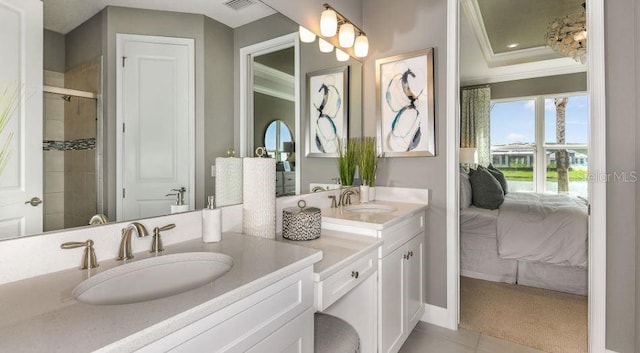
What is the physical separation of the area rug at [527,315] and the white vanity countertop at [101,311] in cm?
204

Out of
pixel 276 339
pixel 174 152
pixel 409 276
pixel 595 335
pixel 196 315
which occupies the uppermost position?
pixel 174 152

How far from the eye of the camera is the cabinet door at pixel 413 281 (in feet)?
6.29

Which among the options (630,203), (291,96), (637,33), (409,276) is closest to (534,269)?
(630,203)

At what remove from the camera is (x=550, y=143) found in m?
5.42

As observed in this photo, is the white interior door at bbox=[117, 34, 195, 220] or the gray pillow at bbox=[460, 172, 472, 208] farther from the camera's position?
the gray pillow at bbox=[460, 172, 472, 208]

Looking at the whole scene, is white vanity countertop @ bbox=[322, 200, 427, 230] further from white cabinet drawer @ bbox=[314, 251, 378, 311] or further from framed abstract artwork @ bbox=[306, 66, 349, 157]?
framed abstract artwork @ bbox=[306, 66, 349, 157]

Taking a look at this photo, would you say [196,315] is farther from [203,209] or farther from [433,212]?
[433,212]

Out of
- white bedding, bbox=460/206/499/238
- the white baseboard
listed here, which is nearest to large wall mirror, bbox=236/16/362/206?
the white baseboard

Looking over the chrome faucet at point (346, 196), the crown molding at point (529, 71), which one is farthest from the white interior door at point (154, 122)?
the crown molding at point (529, 71)

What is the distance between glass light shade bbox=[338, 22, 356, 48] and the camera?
7.27 feet

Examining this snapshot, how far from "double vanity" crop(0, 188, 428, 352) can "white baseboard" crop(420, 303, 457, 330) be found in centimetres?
75

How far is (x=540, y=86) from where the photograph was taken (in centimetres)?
538

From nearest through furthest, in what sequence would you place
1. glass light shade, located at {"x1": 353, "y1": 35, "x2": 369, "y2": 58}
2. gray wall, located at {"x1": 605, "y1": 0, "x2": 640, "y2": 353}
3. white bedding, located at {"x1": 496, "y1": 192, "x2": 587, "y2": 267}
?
gray wall, located at {"x1": 605, "y1": 0, "x2": 640, "y2": 353} < glass light shade, located at {"x1": 353, "y1": 35, "x2": 369, "y2": 58} < white bedding, located at {"x1": 496, "y1": 192, "x2": 587, "y2": 267}

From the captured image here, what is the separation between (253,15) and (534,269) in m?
3.23
